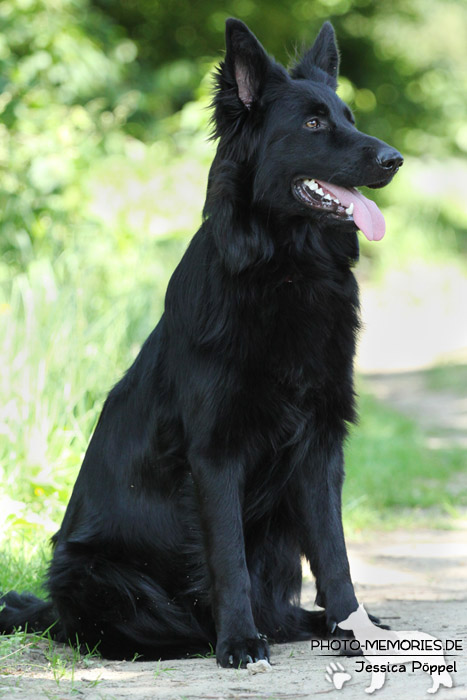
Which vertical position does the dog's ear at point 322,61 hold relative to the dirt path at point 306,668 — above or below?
above

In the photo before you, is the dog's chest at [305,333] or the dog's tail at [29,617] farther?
the dog's tail at [29,617]

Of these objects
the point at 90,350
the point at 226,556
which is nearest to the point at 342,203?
the point at 226,556

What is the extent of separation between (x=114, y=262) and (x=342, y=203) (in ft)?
13.6

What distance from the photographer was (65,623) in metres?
3.03

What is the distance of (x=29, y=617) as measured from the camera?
322 cm

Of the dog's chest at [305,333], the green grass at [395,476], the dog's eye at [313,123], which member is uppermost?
the dog's eye at [313,123]

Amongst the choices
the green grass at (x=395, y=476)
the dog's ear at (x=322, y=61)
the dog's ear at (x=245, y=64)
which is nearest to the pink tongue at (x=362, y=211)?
the dog's ear at (x=245, y=64)

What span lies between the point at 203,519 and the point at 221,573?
181 millimetres

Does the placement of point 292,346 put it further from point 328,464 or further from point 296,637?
point 296,637

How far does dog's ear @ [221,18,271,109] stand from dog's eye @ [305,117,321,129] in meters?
0.20

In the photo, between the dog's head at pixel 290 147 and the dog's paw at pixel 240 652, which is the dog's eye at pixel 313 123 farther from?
the dog's paw at pixel 240 652

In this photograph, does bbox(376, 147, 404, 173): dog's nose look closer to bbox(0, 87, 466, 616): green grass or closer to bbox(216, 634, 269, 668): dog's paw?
bbox(0, 87, 466, 616): green grass

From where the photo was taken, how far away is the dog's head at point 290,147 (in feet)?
9.62

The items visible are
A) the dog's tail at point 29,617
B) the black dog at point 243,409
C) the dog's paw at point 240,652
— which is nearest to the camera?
the dog's paw at point 240,652
